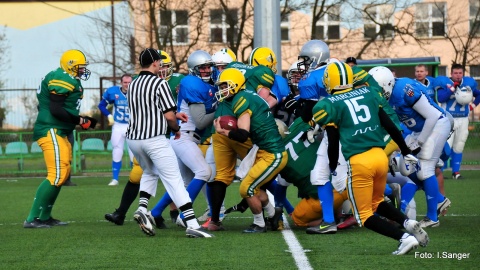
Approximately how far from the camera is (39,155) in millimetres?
21562

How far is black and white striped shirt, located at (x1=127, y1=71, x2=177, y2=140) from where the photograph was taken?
372 inches

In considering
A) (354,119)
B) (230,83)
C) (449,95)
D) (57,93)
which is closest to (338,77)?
(354,119)

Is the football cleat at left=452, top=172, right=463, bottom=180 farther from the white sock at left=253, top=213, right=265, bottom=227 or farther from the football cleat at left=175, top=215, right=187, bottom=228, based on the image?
the white sock at left=253, top=213, right=265, bottom=227

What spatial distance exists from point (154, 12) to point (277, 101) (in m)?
15.7

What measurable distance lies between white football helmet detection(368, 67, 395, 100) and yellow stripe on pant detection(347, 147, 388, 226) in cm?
187

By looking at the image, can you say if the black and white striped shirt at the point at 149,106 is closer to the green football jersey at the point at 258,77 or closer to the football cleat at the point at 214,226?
the green football jersey at the point at 258,77

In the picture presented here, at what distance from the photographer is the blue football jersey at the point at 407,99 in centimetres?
988

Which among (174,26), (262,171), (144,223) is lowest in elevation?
(144,223)

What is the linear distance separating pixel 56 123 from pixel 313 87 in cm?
287

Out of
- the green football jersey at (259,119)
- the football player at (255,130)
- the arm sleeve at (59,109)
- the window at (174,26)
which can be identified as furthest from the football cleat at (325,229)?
the window at (174,26)

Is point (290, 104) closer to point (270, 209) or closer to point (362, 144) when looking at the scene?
point (270, 209)

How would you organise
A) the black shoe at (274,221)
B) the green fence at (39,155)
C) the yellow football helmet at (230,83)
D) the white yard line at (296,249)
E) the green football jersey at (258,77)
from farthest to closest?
the green fence at (39,155), the green football jersey at (258,77), the black shoe at (274,221), the yellow football helmet at (230,83), the white yard line at (296,249)

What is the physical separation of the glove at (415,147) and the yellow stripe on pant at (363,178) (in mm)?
1348

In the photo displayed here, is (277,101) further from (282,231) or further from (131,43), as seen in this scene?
(131,43)
